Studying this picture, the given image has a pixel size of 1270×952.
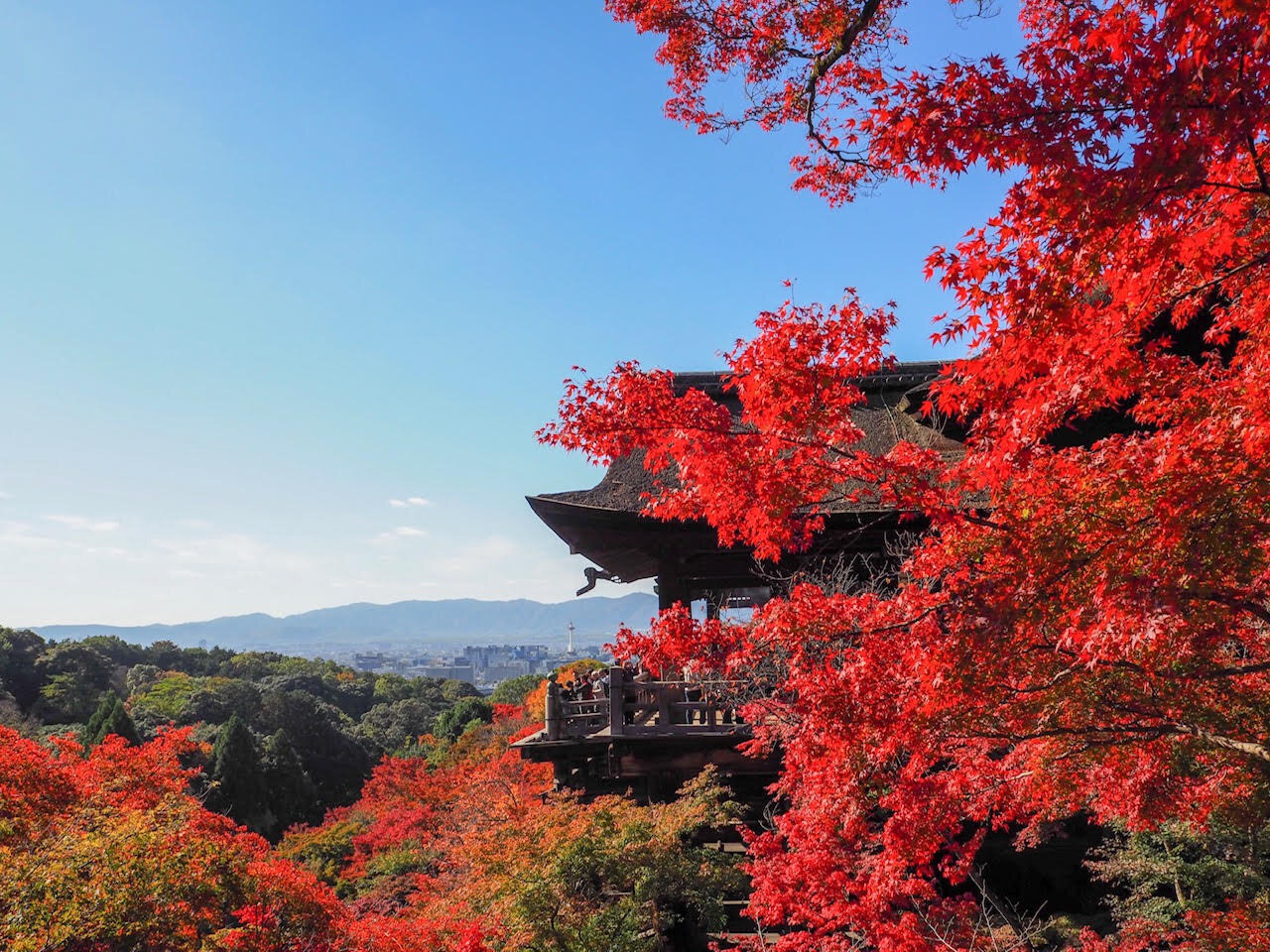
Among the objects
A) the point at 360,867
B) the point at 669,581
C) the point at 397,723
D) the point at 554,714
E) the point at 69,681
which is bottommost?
the point at 360,867

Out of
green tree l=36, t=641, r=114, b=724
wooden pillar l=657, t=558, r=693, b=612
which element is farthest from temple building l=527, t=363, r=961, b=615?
green tree l=36, t=641, r=114, b=724

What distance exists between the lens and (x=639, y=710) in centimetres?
887

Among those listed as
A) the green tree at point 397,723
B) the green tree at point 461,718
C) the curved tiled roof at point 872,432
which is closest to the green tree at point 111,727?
the green tree at point 397,723

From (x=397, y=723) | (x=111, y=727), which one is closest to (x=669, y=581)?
(x=111, y=727)

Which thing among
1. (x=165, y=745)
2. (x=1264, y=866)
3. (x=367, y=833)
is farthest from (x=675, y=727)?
(x=367, y=833)

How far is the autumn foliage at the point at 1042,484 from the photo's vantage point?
9.90 feet

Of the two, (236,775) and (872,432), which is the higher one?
(872,432)

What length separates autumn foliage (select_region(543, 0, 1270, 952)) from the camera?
302 cm

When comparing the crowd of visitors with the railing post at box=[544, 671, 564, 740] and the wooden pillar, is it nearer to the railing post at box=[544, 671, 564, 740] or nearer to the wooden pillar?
the railing post at box=[544, 671, 564, 740]

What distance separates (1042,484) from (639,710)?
595cm

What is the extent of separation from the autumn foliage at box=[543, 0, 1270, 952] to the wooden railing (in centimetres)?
148

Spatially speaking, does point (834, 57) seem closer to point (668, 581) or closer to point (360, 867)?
point (668, 581)

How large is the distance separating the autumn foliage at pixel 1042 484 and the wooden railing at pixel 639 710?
4.87 ft

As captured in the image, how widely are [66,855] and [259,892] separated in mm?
4377
